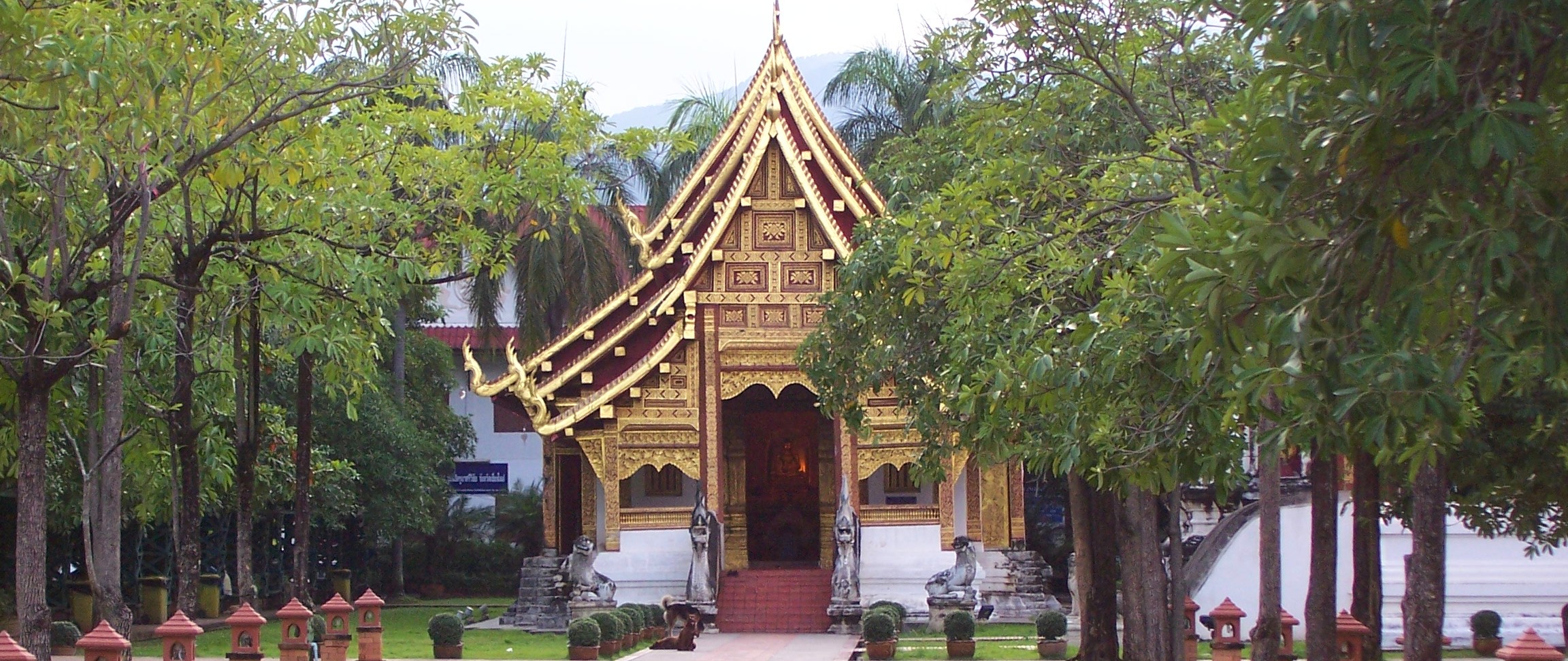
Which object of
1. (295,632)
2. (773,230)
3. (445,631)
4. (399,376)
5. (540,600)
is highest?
(773,230)

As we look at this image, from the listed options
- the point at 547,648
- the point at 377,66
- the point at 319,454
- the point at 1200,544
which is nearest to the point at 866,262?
the point at 377,66

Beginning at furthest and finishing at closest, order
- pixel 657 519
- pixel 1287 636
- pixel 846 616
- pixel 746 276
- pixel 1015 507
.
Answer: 1. pixel 1015 507
2. pixel 657 519
3. pixel 746 276
4. pixel 846 616
5. pixel 1287 636

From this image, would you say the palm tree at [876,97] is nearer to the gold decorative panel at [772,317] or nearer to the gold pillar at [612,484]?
the gold decorative panel at [772,317]

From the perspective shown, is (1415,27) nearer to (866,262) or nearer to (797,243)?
(866,262)

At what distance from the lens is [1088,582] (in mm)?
16000

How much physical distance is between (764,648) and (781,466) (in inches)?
307

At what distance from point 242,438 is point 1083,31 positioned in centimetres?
833

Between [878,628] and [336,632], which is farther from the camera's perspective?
[878,628]

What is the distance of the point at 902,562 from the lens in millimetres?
24531

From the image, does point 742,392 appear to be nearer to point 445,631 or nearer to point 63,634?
point 445,631

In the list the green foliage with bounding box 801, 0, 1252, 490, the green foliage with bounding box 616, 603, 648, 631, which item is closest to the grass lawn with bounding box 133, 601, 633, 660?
the green foliage with bounding box 616, 603, 648, 631

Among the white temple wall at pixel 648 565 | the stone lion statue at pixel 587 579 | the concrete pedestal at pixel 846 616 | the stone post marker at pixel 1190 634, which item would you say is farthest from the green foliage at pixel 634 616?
the stone post marker at pixel 1190 634

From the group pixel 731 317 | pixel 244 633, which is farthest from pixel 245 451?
pixel 731 317

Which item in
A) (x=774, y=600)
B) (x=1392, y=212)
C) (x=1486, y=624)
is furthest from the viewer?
(x=774, y=600)
